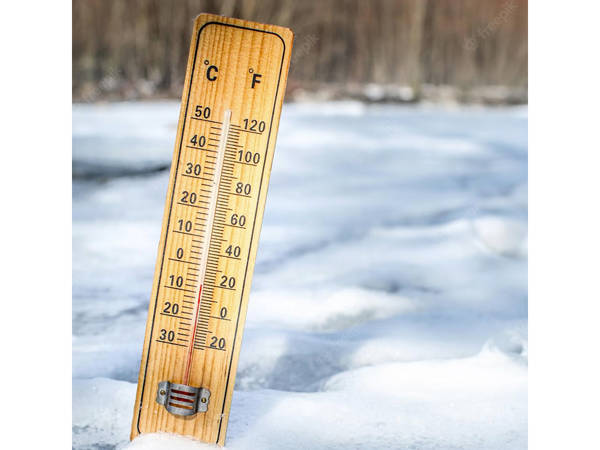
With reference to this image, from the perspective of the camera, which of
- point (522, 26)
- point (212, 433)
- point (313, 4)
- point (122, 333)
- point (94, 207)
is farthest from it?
point (522, 26)

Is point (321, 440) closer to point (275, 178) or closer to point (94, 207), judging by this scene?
point (94, 207)

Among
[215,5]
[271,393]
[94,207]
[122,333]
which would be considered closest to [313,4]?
[215,5]

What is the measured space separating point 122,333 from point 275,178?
1.54 m

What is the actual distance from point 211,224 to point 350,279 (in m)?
1.20

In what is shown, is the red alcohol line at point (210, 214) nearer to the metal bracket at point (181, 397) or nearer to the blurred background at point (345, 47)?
the metal bracket at point (181, 397)

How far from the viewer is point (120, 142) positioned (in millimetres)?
3139

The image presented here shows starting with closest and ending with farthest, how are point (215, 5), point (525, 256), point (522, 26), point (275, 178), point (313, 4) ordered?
point (525, 256), point (275, 178), point (215, 5), point (313, 4), point (522, 26)

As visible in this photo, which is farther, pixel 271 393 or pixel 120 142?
pixel 120 142

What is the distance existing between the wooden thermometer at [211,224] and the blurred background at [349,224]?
0.26 ft

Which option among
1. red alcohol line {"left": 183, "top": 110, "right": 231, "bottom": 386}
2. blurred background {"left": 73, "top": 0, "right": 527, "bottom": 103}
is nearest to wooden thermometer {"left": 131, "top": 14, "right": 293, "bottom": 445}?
red alcohol line {"left": 183, "top": 110, "right": 231, "bottom": 386}

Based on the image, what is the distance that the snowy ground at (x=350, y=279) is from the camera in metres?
1.25

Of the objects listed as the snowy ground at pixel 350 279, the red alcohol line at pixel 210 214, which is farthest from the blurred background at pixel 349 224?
the red alcohol line at pixel 210 214

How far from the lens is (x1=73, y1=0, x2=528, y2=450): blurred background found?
129 cm

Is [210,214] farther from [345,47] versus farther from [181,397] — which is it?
[345,47]
